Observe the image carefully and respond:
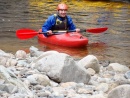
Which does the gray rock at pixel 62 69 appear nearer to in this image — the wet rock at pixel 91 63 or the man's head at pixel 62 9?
the wet rock at pixel 91 63

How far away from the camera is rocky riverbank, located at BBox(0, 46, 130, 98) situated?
4.36 m

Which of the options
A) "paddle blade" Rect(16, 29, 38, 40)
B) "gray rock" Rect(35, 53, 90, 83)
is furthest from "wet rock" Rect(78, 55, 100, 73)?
"paddle blade" Rect(16, 29, 38, 40)

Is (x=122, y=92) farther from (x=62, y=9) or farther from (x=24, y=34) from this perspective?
(x=24, y=34)

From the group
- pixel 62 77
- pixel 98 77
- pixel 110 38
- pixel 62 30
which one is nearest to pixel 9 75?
pixel 62 77

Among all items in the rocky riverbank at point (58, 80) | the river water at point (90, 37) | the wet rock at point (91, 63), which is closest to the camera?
the rocky riverbank at point (58, 80)

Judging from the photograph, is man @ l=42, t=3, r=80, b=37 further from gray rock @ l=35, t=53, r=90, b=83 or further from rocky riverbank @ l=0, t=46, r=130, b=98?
gray rock @ l=35, t=53, r=90, b=83

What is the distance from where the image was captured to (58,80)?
17.8 ft

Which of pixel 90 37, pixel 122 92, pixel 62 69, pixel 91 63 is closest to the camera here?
pixel 122 92

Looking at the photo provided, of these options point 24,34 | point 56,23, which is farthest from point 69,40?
point 24,34

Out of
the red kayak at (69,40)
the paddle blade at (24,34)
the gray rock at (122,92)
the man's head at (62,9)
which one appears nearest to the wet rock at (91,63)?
the gray rock at (122,92)

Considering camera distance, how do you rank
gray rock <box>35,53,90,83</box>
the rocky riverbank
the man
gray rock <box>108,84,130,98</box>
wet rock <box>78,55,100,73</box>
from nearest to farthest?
1. gray rock <box>108,84,130,98</box>
2. the rocky riverbank
3. gray rock <box>35,53,90,83</box>
4. wet rock <box>78,55,100,73</box>
5. the man

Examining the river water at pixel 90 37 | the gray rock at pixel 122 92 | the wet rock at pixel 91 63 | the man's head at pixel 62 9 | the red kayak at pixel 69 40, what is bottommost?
the river water at pixel 90 37

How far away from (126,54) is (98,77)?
9.36ft

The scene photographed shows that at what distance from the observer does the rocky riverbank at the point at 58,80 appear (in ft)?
14.3
